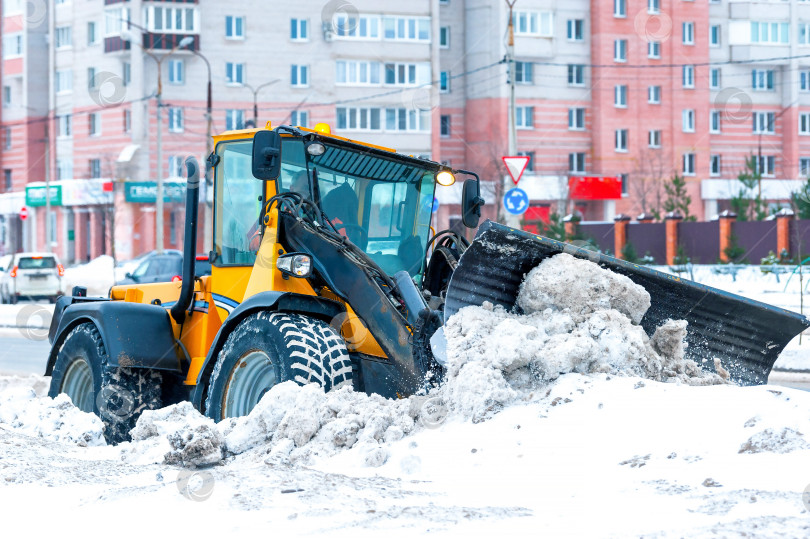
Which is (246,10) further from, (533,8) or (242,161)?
(242,161)

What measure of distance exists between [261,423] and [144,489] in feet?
3.49

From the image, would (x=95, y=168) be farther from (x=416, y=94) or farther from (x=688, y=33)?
(x=688, y=33)

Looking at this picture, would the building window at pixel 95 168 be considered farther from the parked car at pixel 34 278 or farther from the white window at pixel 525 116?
the parked car at pixel 34 278

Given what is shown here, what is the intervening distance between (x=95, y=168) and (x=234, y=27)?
11.4 m

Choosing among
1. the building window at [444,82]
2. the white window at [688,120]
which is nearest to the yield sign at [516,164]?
the building window at [444,82]

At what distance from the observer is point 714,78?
68.2m

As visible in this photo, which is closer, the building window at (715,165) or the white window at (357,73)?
the white window at (357,73)

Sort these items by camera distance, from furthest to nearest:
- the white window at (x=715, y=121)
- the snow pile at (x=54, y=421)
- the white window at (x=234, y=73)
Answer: the white window at (x=715, y=121) < the white window at (x=234, y=73) < the snow pile at (x=54, y=421)

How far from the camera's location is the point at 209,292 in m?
8.28

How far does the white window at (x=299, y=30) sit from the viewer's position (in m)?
58.7

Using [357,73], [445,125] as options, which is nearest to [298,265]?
A: [357,73]

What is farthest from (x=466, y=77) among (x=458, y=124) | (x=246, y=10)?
(x=246, y=10)

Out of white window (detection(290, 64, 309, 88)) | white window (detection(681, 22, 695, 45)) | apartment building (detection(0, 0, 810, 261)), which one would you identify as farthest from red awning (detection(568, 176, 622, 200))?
white window (detection(290, 64, 309, 88))

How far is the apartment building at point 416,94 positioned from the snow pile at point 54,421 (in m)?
44.9
